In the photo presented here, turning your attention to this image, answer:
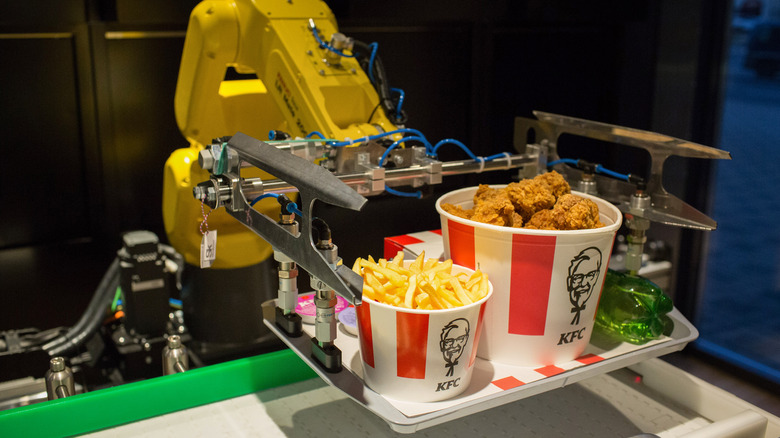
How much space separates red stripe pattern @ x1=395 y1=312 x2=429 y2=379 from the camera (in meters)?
1.10

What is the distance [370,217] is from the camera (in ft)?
6.35

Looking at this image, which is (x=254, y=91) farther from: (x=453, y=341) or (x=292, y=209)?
(x=453, y=341)

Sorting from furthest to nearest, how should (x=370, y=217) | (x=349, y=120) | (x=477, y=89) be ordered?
(x=477, y=89) < (x=370, y=217) < (x=349, y=120)

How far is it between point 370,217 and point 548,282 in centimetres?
78

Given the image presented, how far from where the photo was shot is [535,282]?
1234 mm

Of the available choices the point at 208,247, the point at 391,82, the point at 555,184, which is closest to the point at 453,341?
the point at 555,184

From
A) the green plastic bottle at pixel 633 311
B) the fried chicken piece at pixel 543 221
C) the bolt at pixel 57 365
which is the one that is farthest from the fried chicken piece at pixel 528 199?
the bolt at pixel 57 365

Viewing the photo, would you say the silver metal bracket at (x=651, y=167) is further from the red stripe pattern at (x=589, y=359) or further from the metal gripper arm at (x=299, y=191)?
the metal gripper arm at (x=299, y=191)

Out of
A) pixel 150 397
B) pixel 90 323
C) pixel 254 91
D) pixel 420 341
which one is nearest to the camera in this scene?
pixel 420 341

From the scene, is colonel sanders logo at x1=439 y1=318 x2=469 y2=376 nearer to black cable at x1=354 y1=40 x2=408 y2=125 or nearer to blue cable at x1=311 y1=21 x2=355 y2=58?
black cable at x1=354 y1=40 x2=408 y2=125

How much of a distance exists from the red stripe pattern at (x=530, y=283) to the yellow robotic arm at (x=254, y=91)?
0.54 m

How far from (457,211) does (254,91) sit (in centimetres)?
84

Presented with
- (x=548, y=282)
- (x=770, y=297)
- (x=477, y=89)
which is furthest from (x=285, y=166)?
(x=770, y=297)

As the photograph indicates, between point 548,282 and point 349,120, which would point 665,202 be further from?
point 349,120
